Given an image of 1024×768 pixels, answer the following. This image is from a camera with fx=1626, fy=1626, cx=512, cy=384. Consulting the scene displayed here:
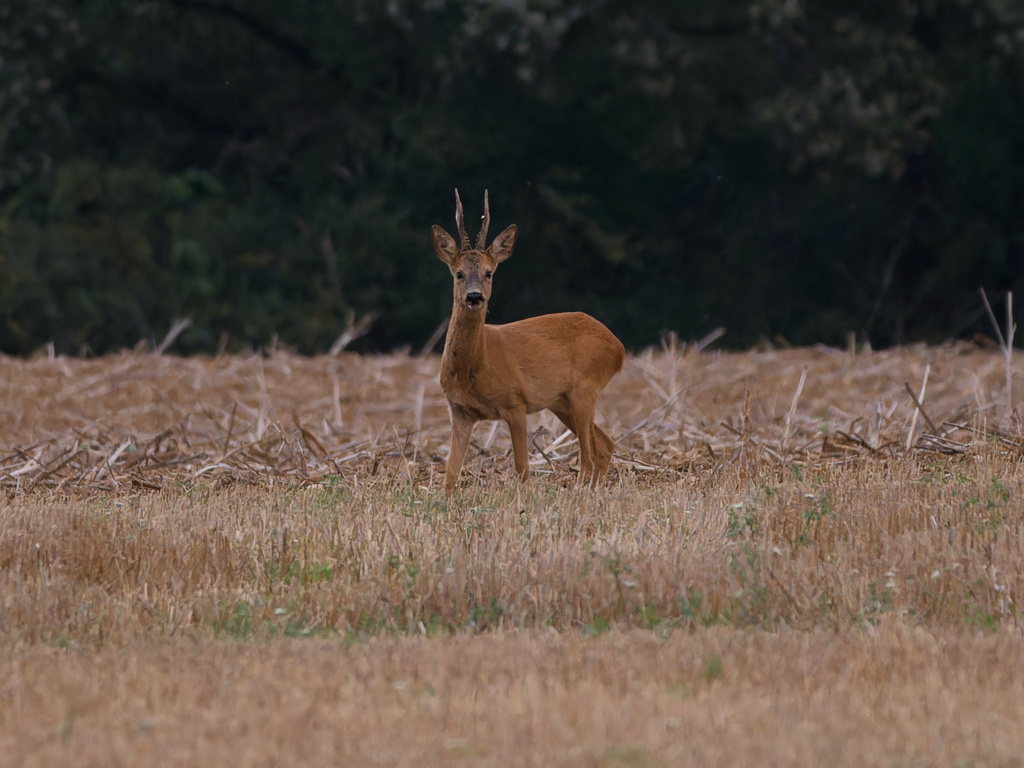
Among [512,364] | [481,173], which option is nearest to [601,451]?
[512,364]

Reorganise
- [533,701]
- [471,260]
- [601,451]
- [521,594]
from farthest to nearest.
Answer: [601,451]
[471,260]
[521,594]
[533,701]

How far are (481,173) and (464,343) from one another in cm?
1615

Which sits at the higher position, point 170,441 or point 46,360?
point 170,441

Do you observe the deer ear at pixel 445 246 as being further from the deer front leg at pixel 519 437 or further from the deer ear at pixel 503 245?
the deer front leg at pixel 519 437

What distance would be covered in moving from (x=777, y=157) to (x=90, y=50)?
10653 mm

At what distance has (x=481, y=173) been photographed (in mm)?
24953

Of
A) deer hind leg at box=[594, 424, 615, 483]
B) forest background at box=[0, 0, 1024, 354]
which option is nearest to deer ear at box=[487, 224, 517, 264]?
deer hind leg at box=[594, 424, 615, 483]

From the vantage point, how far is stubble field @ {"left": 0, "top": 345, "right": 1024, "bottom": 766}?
4.89m

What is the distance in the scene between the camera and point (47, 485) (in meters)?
10.3

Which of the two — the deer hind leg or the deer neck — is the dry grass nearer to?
the deer neck

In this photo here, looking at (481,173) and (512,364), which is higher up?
(512,364)

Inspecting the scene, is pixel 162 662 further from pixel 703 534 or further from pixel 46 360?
pixel 46 360

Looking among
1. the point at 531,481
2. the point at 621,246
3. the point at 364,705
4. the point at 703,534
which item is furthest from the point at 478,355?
the point at 621,246

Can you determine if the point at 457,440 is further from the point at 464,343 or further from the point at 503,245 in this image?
the point at 503,245
